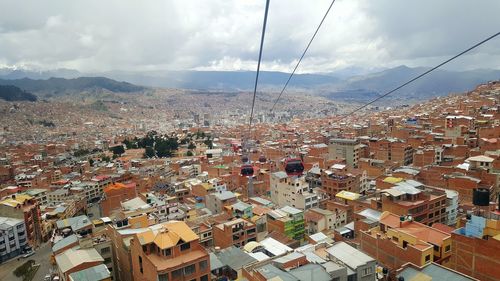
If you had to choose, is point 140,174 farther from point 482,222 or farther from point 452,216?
point 482,222

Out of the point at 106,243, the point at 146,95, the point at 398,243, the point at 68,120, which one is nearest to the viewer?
the point at 398,243

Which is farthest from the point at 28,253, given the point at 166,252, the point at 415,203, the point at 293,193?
the point at 415,203

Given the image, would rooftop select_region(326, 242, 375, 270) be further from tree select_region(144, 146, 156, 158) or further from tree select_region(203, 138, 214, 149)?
tree select_region(203, 138, 214, 149)

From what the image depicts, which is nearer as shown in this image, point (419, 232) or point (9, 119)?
point (419, 232)

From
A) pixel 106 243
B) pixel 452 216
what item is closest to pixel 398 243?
pixel 452 216

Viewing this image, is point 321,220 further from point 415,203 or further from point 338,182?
point 338,182

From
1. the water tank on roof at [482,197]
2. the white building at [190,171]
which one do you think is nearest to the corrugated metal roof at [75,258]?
the water tank on roof at [482,197]
